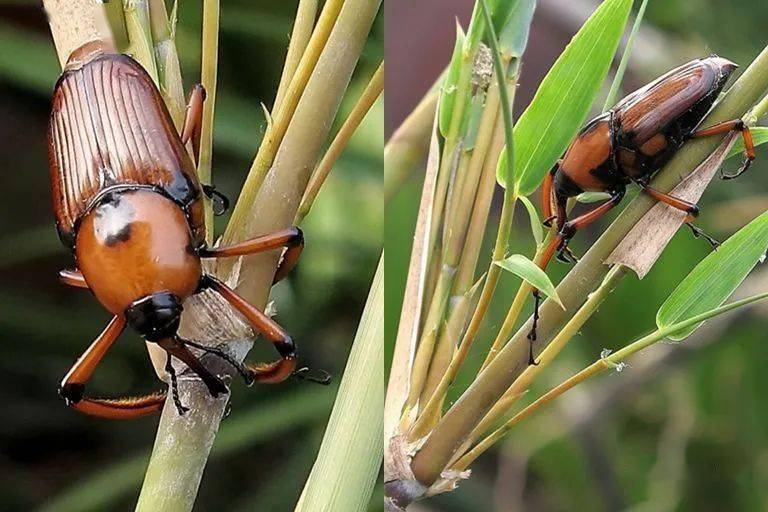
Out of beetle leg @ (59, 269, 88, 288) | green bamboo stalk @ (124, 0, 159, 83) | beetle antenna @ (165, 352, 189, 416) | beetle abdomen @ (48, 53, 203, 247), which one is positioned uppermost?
green bamboo stalk @ (124, 0, 159, 83)

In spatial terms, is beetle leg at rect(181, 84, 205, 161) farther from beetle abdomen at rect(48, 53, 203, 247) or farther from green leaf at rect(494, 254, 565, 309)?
green leaf at rect(494, 254, 565, 309)

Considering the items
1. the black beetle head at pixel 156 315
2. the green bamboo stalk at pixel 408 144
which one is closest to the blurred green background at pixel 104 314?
the green bamboo stalk at pixel 408 144

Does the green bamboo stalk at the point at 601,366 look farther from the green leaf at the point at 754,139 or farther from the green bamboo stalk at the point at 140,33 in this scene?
the green bamboo stalk at the point at 140,33

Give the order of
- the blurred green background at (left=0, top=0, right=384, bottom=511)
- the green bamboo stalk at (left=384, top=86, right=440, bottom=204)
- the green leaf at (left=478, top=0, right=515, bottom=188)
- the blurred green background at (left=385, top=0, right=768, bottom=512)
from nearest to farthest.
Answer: the green leaf at (left=478, top=0, right=515, bottom=188), the green bamboo stalk at (left=384, top=86, right=440, bottom=204), the blurred green background at (left=0, top=0, right=384, bottom=511), the blurred green background at (left=385, top=0, right=768, bottom=512)

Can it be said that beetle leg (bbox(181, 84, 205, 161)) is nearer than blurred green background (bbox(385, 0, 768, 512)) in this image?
Yes

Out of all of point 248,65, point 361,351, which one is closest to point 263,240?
point 361,351

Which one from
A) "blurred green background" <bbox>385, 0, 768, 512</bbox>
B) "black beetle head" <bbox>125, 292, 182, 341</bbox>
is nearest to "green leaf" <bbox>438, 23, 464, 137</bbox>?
"black beetle head" <bbox>125, 292, 182, 341</bbox>

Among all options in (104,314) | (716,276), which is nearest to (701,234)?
(716,276)

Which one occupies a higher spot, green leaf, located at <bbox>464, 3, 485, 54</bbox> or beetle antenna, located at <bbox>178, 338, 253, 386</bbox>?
green leaf, located at <bbox>464, 3, 485, 54</bbox>

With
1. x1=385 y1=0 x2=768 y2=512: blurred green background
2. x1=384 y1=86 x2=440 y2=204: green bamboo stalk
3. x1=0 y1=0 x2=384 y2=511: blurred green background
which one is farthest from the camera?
x1=385 y1=0 x2=768 y2=512: blurred green background
